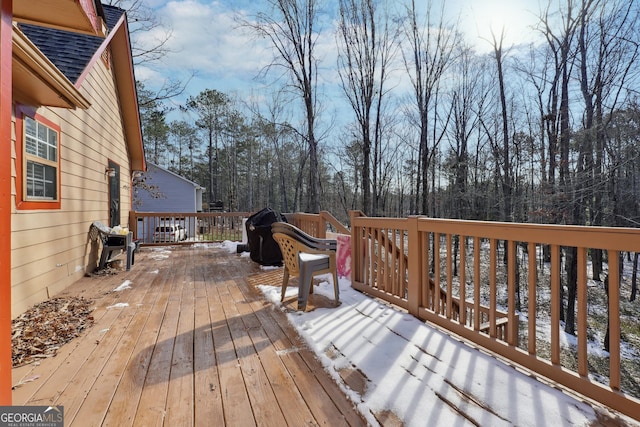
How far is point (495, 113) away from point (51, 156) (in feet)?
52.9

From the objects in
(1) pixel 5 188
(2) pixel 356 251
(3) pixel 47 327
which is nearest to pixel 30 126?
(3) pixel 47 327

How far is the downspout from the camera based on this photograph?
1.16 metres

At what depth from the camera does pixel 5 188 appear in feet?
3.94

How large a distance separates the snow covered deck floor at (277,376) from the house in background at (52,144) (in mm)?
623

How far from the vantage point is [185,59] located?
33.3ft

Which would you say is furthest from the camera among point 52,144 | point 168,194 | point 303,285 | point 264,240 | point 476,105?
point 168,194

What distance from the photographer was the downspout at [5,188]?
1158 millimetres

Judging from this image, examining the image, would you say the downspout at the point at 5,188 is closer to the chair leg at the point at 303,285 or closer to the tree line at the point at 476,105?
the chair leg at the point at 303,285

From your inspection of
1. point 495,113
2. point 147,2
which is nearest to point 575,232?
point 147,2

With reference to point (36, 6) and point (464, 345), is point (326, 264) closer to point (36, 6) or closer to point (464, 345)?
point (464, 345)

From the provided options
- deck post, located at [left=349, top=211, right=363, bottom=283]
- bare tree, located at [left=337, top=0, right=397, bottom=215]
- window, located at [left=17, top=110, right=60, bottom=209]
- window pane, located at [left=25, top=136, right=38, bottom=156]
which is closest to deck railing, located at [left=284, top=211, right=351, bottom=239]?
deck post, located at [left=349, top=211, right=363, bottom=283]

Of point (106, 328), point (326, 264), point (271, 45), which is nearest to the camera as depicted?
point (106, 328)

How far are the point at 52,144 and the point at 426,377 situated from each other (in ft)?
14.9

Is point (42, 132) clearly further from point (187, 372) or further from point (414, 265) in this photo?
point (414, 265)
